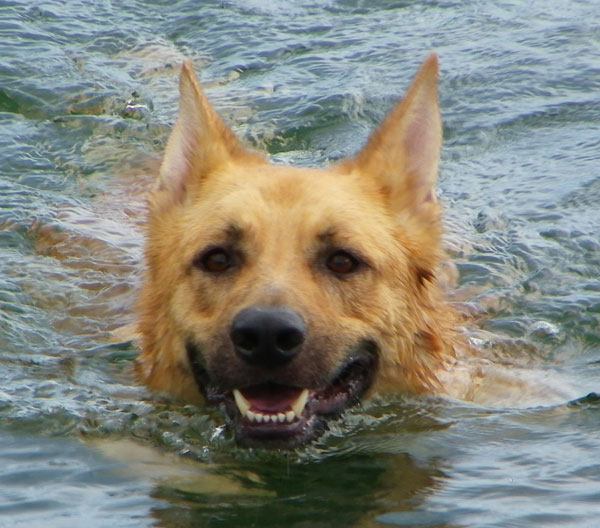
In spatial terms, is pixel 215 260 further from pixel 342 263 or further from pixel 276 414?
pixel 276 414

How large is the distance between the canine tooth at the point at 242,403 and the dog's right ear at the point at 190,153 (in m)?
1.37

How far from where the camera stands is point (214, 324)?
508 centimetres

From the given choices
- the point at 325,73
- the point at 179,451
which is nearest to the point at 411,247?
the point at 179,451

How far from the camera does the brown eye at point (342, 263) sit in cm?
524

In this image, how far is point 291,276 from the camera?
16.4ft

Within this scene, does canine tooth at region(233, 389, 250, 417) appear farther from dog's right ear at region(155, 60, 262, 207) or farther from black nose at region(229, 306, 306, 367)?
dog's right ear at region(155, 60, 262, 207)

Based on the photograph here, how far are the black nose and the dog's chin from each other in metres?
0.26

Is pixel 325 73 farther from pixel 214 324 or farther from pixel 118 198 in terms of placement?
pixel 214 324

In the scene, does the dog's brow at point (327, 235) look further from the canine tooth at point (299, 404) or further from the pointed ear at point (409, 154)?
the canine tooth at point (299, 404)

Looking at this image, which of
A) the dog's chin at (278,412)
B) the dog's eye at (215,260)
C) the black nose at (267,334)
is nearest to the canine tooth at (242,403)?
the dog's chin at (278,412)

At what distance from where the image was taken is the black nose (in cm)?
457

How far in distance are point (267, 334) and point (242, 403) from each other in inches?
20.7

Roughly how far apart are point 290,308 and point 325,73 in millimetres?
6073

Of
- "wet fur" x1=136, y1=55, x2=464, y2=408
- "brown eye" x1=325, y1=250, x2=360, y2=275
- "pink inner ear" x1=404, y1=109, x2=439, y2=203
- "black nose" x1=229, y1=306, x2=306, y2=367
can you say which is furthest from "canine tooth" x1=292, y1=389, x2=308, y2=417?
"pink inner ear" x1=404, y1=109, x2=439, y2=203
